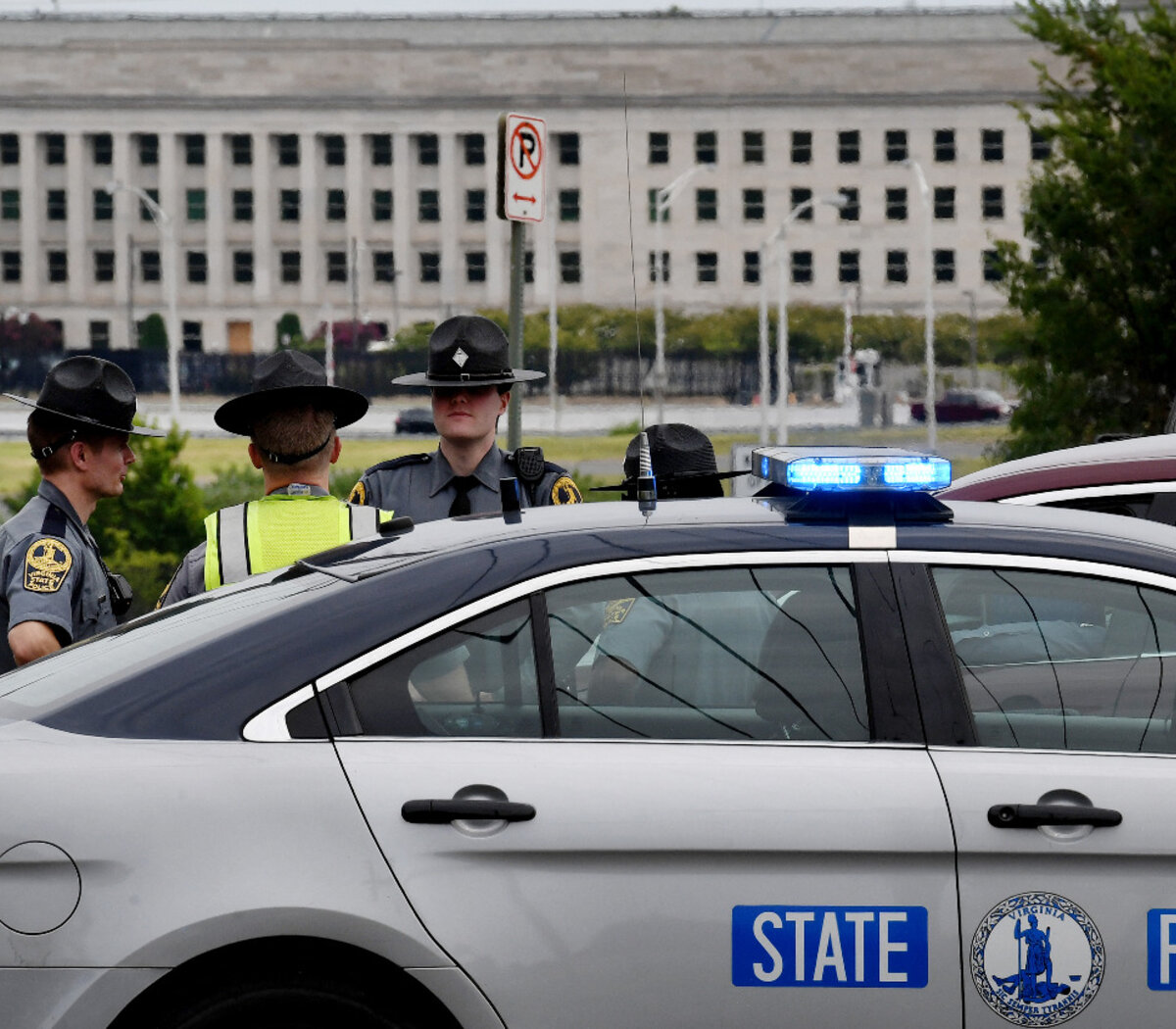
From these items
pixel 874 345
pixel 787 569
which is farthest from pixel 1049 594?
pixel 874 345

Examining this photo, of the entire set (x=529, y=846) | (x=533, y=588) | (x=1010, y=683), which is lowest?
(x=529, y=846)

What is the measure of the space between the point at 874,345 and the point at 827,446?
8172 cm

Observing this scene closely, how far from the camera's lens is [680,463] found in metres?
5.11

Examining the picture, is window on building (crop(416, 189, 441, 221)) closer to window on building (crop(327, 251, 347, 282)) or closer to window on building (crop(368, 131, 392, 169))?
window on building (crop(368, 131, 392, 169))

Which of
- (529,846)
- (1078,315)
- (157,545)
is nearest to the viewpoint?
(529,846)

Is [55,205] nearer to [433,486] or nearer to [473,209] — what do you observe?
[473,209]

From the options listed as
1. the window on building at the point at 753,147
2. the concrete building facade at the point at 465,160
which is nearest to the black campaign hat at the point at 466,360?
the concrete building facade at the point at 465,160

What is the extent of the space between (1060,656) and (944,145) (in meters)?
90.7

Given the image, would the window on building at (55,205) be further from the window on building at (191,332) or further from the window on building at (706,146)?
the window on building at (706,146)

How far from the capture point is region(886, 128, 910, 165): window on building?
9019 centimetres

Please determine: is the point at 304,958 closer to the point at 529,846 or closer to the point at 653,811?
the point at 529,846

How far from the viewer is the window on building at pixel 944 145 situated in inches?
3536

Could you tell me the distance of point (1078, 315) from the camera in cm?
1700

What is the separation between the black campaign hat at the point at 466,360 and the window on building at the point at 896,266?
88.0 meters
